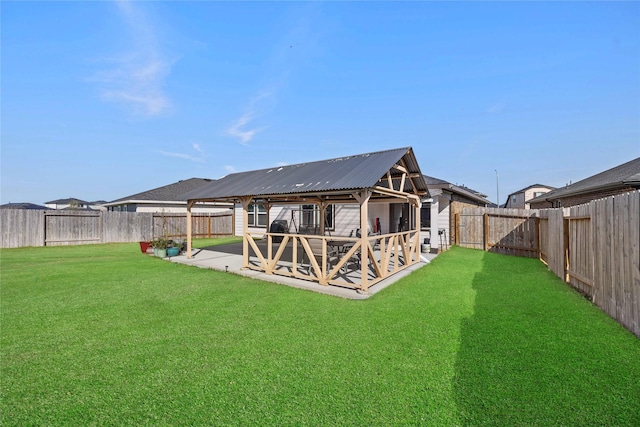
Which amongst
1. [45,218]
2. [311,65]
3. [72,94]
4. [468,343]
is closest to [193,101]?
[72,94]

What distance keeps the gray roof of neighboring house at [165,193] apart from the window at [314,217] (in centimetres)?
800

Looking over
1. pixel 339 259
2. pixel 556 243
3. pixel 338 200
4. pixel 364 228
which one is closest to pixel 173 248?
pixel 338 200

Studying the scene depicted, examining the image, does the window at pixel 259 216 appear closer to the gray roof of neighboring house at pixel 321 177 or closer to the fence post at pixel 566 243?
the gray roof of neighboring house at pixel 321 177

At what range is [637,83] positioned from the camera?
1046cm

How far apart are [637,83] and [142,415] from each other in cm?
1661

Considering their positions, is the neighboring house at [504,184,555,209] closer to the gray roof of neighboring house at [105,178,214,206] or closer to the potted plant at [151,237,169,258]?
the gray roof of neighboring house at [105,178,214,206]

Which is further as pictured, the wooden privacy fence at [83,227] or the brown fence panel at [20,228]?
the wooden privacy fence at [83,227]

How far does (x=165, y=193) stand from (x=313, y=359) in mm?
22774

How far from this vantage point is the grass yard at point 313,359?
2365 millimetres

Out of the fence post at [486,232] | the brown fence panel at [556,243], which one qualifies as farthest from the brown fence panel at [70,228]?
the brown fence panel at [556,243]

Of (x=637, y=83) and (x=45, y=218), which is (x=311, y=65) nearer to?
(x=637, y=83)

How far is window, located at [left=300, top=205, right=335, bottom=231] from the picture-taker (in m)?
14.3

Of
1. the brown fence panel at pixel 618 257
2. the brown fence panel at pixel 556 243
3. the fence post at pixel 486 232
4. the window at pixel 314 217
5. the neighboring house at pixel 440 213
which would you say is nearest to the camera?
the brown fence panel at pixel 618 257

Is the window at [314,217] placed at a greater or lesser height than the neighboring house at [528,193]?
lesser
